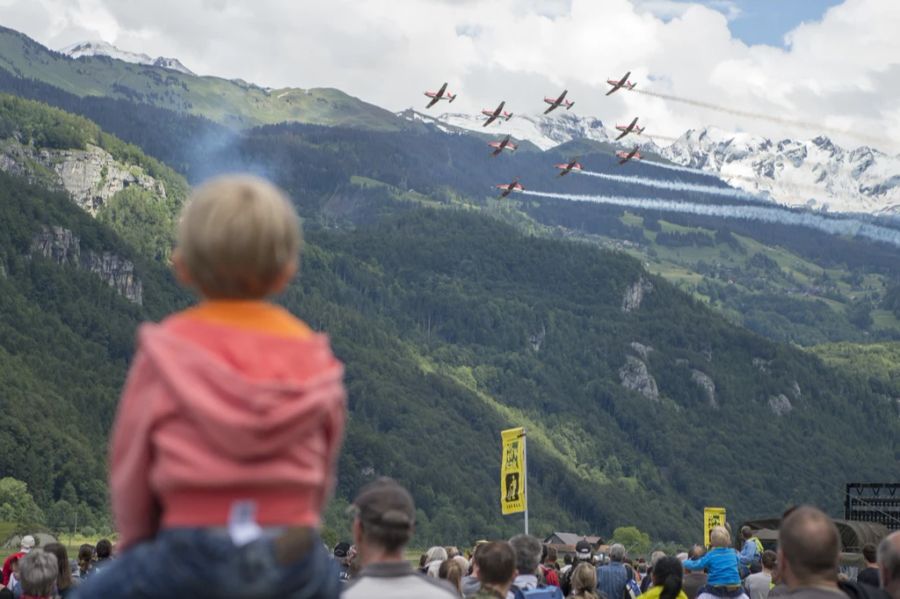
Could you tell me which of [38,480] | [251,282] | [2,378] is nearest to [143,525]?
[251,282]

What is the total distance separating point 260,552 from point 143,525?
1.26ft

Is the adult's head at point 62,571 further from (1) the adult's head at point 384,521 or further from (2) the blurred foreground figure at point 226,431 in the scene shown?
(2) the blurred foreground figure at point 226,431

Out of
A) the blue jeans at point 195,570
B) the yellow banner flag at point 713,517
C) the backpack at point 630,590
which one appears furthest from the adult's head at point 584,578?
the yellow banner flag at point 713,517

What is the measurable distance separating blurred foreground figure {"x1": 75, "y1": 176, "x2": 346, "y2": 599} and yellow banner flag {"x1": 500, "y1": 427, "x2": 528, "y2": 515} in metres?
25.1

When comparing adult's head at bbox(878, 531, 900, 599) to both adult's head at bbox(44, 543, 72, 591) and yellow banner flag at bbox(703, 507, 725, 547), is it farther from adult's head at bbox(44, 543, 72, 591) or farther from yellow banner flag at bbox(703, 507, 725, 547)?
yellow banner flag at bbox(703, 507, 725, 547)

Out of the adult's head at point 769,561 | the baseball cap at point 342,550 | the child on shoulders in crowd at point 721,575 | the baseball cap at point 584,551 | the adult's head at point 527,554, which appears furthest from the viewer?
the baseball cap at point 342,550

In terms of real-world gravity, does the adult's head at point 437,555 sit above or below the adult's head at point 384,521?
below

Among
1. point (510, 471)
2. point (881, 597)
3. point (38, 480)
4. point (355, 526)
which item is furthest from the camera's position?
point (38, 480)

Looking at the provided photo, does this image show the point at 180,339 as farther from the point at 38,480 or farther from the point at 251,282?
the point at 38,480

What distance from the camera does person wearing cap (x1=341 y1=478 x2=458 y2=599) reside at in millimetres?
7035

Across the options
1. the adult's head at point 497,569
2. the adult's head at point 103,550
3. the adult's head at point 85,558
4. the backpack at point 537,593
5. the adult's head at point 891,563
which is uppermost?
the adult's head at point 891,563

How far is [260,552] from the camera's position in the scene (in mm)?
4660

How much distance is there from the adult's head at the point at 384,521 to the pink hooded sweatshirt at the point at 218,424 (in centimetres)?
215

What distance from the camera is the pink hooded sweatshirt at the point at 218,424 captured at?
182 inches
